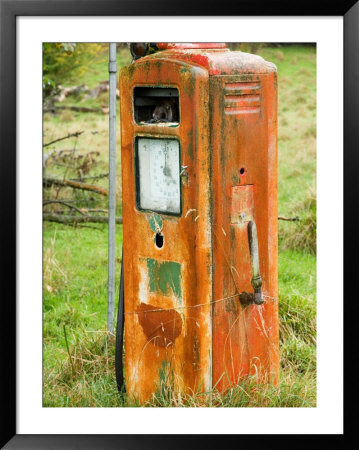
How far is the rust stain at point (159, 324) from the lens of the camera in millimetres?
4742

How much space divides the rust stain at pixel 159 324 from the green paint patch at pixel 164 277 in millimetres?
104

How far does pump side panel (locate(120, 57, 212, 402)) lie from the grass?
0.53 ft

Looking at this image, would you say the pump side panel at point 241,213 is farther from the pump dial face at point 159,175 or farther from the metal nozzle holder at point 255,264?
the pump dial face at point 159,175

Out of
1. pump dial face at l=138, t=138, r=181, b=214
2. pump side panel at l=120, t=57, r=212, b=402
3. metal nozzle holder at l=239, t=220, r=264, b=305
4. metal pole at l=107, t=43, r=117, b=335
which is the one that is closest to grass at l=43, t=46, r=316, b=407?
pump side panel at l=120, t=57, r=212, b=402

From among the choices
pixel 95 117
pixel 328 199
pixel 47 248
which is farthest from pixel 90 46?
pixel 328 199

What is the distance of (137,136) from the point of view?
15.9ft

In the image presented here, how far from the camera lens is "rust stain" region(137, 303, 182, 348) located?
4.74 m

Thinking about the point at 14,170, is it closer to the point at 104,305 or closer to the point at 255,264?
the point at 255,264

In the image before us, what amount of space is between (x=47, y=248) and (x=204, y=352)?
127 inches

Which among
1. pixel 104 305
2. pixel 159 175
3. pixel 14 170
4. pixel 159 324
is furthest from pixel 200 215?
pixel 104 305

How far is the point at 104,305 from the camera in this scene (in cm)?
696

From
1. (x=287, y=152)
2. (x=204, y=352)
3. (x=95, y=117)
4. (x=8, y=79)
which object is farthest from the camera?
(x=95, y=117)

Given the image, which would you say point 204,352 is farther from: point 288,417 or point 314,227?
point 314,227

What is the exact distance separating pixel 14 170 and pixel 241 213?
1.17 meters
